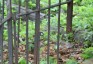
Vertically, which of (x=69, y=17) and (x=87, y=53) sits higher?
(x=69, y=17)

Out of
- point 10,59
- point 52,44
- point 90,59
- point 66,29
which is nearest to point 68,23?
point 66,29

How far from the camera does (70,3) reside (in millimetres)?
5477

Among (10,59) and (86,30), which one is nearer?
(10,59)

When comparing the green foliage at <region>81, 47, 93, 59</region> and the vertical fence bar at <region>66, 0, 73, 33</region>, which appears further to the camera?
the vertical fence bar at <region>66, 0, 73, 33</region>

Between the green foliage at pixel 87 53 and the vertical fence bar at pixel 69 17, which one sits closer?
the green foliage at pixel 87 53

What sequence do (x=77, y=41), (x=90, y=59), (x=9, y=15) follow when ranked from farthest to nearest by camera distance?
(x=77, y=41), (x=90, y=59), (x=9, y=15)

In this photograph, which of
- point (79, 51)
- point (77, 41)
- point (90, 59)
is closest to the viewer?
point (90, 59)

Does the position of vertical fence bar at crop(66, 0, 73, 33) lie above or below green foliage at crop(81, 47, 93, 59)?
above

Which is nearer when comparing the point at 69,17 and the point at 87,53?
the point at 87,53

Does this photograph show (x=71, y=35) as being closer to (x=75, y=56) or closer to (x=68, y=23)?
(x=68, y=23)

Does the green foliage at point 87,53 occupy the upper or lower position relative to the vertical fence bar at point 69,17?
lower

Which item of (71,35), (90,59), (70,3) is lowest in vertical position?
(90,59)

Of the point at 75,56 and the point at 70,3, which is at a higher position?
the point at 70,3

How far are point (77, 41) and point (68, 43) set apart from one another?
0.55 ft
